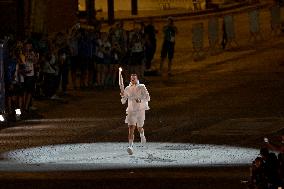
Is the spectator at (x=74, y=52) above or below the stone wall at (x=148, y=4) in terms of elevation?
above

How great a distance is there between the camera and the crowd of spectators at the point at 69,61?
28.1 metres

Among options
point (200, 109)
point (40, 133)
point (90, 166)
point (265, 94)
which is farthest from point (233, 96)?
point (90, 166)

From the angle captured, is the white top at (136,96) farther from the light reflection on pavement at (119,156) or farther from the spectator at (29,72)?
the spectator at (29,72)

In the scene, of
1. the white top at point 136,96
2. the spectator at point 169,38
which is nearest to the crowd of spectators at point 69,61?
the spectator at point 169,38

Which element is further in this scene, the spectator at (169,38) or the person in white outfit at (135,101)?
the spectator at (169,38)

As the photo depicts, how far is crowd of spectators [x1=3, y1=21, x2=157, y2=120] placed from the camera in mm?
28125

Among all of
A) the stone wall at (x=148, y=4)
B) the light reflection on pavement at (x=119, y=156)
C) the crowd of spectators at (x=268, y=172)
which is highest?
the crowd of spectators at (x=268, y=172)

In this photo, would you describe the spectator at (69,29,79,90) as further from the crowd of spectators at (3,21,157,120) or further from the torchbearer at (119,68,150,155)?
the torchbearer at (119,68,150,155)

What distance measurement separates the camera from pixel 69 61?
109 feet

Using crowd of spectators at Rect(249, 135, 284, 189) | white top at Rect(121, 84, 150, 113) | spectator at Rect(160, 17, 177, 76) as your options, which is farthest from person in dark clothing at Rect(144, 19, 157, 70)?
crowd of spectators at Rect(249, 135, 284, 189)

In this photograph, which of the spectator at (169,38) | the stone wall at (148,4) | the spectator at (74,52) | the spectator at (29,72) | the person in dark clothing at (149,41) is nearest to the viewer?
the spectator at (29,72)

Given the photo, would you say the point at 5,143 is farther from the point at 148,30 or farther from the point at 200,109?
the point at 148,30

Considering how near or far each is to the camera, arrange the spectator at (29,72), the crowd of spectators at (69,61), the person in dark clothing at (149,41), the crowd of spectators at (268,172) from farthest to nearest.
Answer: the person in dark clothing at (149,41)
the spectator at (29,72)
the crowd of spectators at (69,61)
the crowd of spectators at (268,172)

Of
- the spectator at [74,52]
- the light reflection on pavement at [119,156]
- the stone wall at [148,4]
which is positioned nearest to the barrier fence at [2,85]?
the light reflection on pavement at [119,156]
